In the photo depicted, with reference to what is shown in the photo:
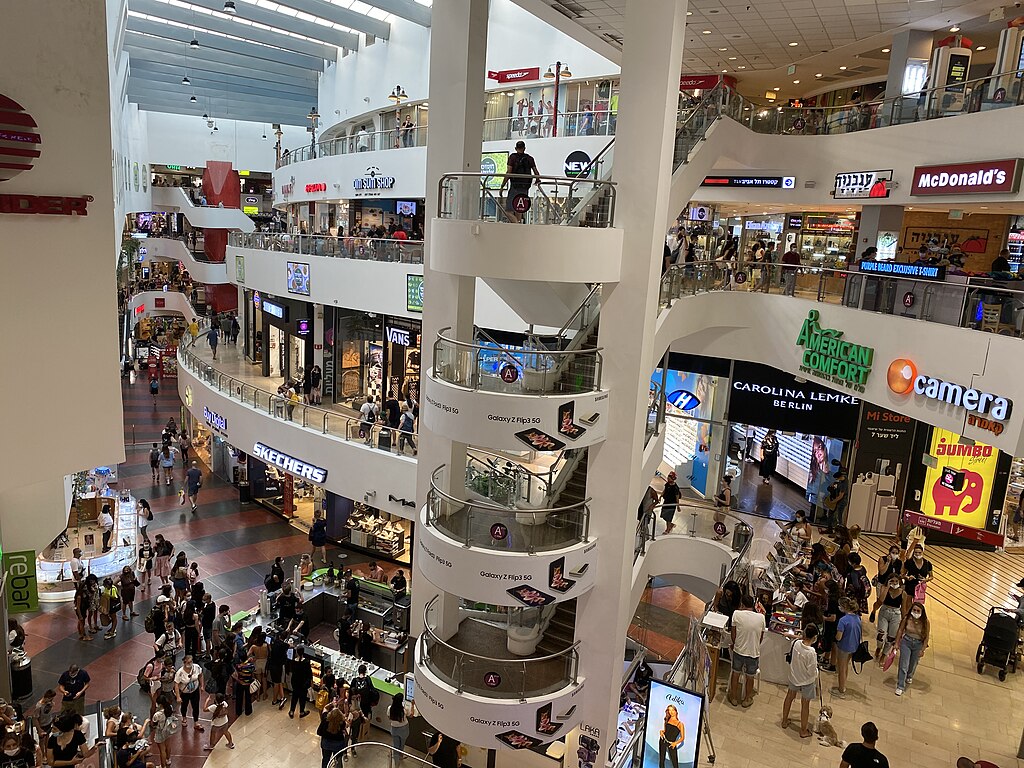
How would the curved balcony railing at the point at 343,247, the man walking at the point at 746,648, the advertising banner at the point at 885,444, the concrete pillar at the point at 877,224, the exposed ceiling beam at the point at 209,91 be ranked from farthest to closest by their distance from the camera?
the exposed ceiling beam at the point at 209,91 → the curved balcony railing at the point at 343,247 → the advertising banner at the point at 885,444 → the concrete pillar at the point at 877,224 → the man walking at the point at 746,648

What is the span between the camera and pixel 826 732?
375 inches

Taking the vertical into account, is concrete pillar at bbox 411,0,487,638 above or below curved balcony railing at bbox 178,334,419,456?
above

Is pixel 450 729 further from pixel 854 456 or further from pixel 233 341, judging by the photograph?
pixel 233 341

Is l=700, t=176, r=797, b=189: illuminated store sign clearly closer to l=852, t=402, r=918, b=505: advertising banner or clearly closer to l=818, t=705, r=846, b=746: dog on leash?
l=852, t=402, r=918, b=505: advertising banner

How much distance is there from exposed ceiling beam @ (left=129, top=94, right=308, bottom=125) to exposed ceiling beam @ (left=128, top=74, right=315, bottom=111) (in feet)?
5.25

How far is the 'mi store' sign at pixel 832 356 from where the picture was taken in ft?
44.1

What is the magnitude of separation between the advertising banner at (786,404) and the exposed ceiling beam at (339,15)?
54.7 feet

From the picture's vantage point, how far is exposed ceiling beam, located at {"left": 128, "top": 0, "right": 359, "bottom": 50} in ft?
74.0

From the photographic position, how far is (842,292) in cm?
1415

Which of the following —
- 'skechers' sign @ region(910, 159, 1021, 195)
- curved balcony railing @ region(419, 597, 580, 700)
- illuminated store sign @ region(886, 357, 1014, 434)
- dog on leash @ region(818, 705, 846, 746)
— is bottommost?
dog on leash @ region(818, 705, 846, 746)

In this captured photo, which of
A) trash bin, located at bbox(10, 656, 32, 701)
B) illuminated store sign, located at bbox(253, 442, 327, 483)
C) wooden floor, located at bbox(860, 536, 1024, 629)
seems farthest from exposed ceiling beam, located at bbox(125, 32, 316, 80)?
wooden floor, located at bbox(860, 536, 1024, 629)

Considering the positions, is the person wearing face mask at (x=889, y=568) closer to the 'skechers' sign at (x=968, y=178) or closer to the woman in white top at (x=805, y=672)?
the woman in white top at (x=805, y=672)

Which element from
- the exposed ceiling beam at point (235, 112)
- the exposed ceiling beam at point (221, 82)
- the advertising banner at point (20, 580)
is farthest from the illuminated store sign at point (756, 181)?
the exposed ceiling beam at point (235, 112)

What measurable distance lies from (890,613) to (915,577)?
1171mm
